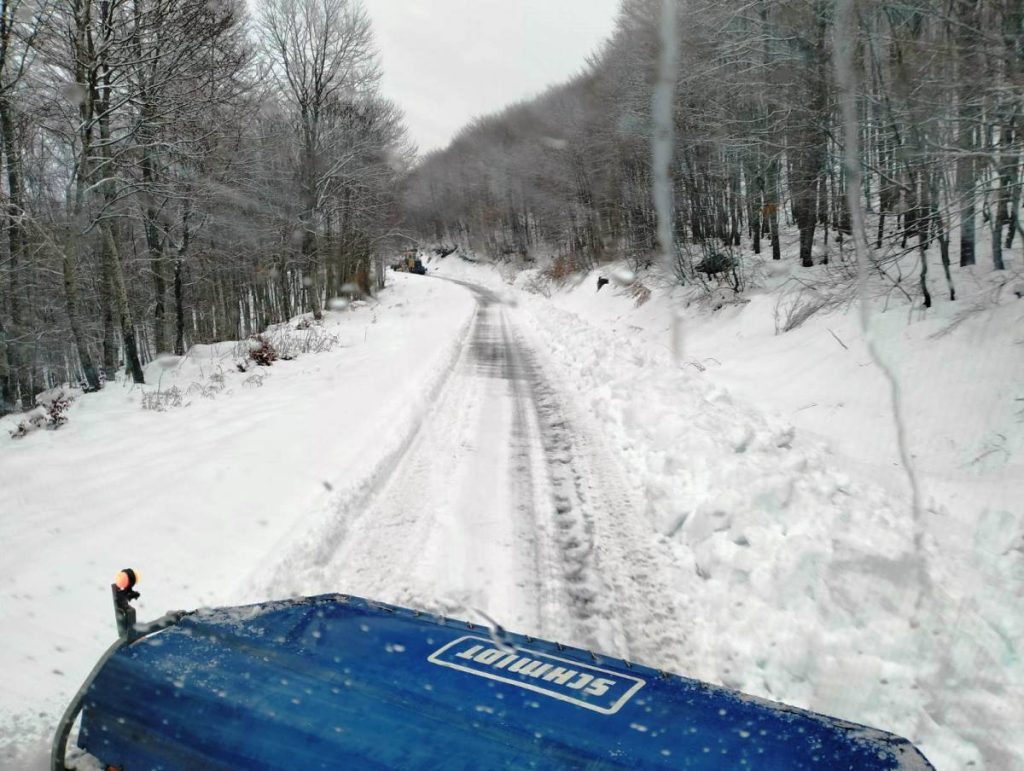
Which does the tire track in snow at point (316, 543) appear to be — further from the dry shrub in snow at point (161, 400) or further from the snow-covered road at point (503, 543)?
the dry shrub in snow at point (161, 400)

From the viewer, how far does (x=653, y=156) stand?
16516 millimetres

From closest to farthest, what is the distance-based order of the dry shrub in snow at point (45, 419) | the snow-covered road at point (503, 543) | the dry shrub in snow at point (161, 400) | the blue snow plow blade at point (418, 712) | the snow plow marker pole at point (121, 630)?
the blue snow plow blade at point (418, 712) → the snow plow marker pole at point (121, 630) → the snow-covered road at point (503, 543) → the dry shrub in snow at point (45, 419) → the dry shrub in snow at point (161, 400)

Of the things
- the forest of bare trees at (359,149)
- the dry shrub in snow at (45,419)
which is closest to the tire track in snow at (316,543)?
the dry shrub in snow at (45,419)

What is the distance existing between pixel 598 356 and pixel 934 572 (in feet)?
25.4

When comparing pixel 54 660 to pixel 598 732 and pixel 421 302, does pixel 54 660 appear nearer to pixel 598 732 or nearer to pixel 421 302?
pixel 598 732

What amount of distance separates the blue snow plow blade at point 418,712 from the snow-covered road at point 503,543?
0.87 meters

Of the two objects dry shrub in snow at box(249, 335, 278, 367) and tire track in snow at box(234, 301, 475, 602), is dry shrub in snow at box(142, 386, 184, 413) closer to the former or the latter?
dry shrub in snow at box(249, 335, 278, 367)

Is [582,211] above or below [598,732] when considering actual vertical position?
above

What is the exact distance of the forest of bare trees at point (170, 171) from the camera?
10773 millimetres

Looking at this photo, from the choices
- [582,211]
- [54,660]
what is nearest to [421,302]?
[582,211]

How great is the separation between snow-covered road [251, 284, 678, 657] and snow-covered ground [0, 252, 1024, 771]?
2cm

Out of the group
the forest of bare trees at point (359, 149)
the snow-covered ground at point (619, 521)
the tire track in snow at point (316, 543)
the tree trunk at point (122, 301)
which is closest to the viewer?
the snow-covered ground at point (619, 521)

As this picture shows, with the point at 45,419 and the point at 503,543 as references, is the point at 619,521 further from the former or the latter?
the point at 45,419

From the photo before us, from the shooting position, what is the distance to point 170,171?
14383mm
